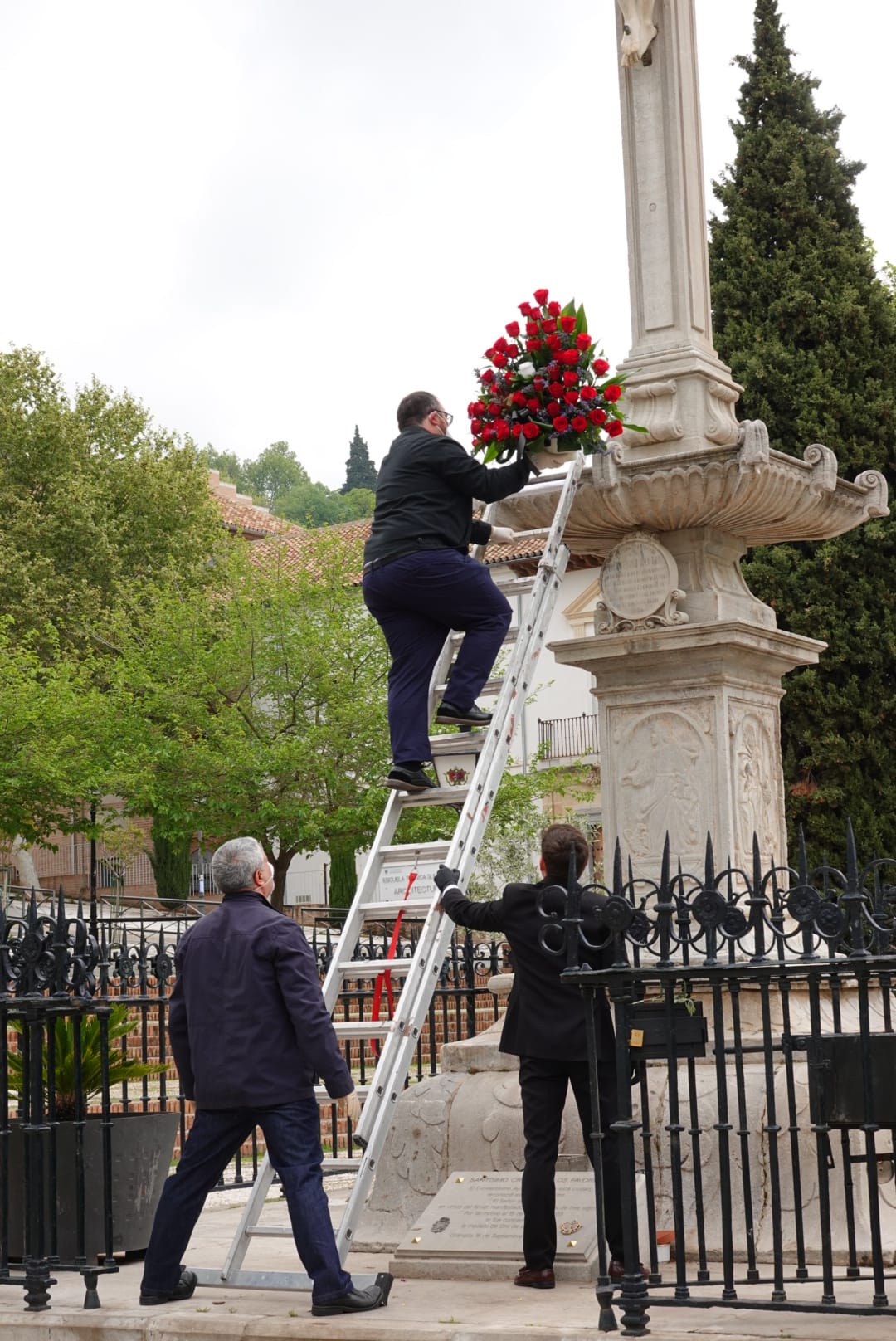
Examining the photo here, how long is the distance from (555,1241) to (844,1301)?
131cm

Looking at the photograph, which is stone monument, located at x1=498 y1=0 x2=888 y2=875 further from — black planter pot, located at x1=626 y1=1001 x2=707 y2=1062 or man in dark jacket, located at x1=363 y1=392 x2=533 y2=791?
black planter pot, located at x1=626 y1=1001 x2=707 y2=1062

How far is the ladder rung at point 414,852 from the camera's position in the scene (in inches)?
309

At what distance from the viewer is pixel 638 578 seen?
9469 millimetres

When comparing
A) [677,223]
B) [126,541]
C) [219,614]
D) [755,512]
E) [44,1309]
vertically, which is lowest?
[44,1309]

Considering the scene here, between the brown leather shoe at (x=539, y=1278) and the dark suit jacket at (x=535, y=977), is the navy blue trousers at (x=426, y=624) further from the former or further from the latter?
the brown leather shoe at (x=539, y=1278)

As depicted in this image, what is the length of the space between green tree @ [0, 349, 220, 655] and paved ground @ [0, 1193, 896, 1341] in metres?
32.1

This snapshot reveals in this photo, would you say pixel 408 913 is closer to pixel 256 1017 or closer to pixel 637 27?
pixel 256 1017

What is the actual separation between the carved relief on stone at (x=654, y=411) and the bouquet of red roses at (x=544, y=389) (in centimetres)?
53

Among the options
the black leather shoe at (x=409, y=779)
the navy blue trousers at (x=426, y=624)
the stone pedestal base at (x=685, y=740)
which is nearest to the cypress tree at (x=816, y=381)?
the stone pedestal base at (x=685, y=740)

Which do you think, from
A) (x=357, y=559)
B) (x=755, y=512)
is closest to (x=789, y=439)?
(x=357, y=559)

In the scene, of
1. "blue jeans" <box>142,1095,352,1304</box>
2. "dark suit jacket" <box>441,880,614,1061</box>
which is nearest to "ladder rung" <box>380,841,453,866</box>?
"dark suit jacket" <box>441,880,614,1061</box>

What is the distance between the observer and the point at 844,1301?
6.40 m

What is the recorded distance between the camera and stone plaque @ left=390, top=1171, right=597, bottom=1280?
7.52 m

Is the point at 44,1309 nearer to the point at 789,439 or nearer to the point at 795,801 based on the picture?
the point at 795,801
